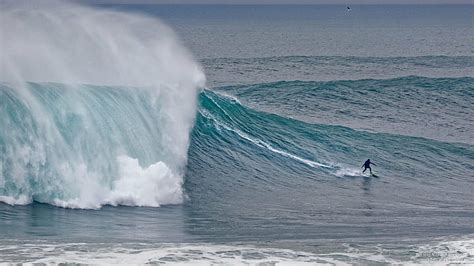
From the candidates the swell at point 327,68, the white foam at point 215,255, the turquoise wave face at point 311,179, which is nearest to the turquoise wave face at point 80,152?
the turquoise wave face at point 311,179

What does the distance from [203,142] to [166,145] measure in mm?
3412

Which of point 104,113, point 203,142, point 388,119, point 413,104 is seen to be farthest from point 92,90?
point 413,104

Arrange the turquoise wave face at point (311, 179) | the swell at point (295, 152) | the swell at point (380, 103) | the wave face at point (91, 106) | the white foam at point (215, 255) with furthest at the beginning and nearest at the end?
the swell at point (380, 103) < the swell at point (295, 152) < the wave face at point (91, 106) < the turquoise wave face at point (311, 179) < the white foam at point (215, 255)

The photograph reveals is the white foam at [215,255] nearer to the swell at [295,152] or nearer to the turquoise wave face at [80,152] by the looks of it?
the turquoise wave face at [80,152]

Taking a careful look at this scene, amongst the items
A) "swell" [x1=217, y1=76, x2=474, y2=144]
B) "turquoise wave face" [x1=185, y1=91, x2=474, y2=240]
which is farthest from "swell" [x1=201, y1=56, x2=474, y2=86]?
"turquoise wave face" [x1=185, y1=91, x2=474, y2=240]

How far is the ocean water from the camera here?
15.8 metres

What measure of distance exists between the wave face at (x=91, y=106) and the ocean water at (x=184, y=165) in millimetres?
38

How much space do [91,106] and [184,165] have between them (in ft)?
8.55

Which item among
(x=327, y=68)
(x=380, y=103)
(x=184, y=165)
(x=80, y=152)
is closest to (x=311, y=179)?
(x=184, y=165)

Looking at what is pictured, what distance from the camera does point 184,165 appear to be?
871 inches

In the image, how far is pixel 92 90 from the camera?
22.8 metres

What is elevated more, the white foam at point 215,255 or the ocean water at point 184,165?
the ocean water at point 184,165

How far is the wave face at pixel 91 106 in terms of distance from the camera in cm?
1909

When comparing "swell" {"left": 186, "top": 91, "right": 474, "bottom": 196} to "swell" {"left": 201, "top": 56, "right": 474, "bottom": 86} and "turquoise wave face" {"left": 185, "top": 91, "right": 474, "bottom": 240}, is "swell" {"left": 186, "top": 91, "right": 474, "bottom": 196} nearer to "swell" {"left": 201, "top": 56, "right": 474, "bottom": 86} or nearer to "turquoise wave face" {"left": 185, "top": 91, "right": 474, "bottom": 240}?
"turquoise wave face" {"left": 185, "top": 91, "right": 474, "bottom": 240}
